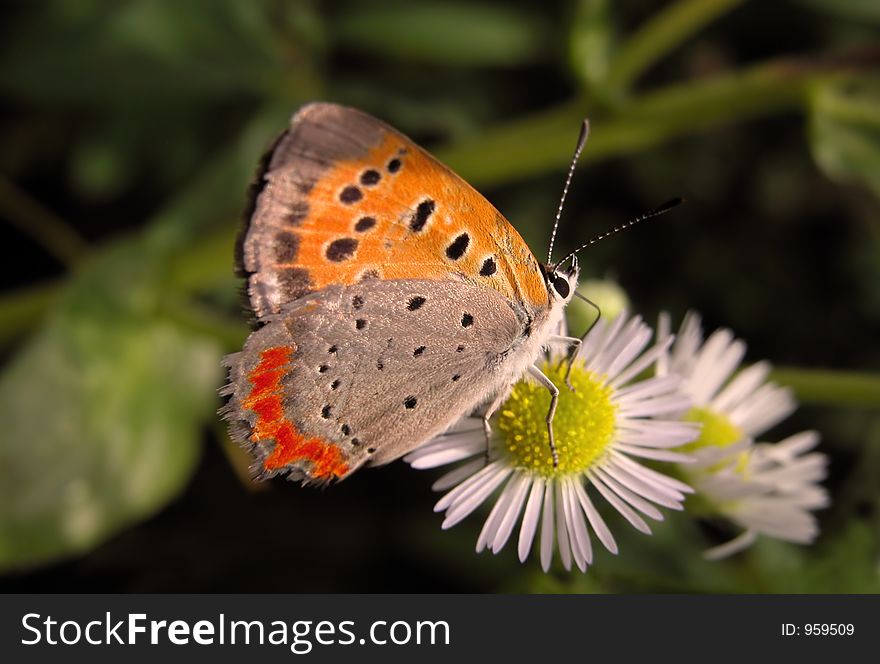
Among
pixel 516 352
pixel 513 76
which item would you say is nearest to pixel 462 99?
pixel 513 76

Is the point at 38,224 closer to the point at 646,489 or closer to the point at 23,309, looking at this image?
the point at 23,309

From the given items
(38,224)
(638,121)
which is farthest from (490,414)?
(38,224)

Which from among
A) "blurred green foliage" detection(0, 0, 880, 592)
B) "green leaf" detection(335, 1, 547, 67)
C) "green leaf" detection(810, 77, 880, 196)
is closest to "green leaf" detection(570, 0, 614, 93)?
"blurred green foliage" detection(0, 0, 880, 592)

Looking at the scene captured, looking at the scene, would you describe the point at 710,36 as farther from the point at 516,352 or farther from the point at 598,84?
the point at 516,352

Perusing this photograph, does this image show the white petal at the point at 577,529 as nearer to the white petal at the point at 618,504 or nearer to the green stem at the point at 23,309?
the white petal at the point at 618,504

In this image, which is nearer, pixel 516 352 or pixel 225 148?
pixel 516 352

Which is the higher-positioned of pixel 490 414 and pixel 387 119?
pixel 387 119

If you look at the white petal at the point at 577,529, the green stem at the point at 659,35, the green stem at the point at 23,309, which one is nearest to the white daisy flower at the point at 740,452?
the white petal at the point at 577,529
